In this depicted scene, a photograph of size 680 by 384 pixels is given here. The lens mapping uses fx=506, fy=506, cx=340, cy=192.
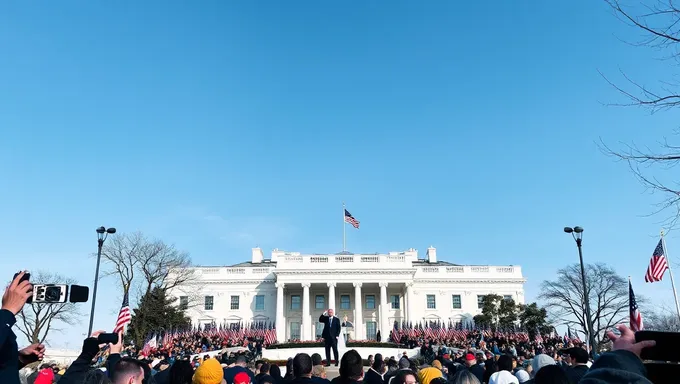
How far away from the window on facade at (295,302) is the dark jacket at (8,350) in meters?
59.3

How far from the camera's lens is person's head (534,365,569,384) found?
4.89 metres

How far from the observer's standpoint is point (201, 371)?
505cm

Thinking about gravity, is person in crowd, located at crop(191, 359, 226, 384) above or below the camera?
below

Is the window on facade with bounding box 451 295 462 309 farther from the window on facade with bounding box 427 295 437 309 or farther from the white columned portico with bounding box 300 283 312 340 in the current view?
the white columned portico with bounding box 300 283 312 340

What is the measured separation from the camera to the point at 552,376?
491 centimetres

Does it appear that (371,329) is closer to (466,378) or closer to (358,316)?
(358,316)

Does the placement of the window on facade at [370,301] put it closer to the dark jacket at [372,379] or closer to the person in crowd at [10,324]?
the dark jacket at [372,379]

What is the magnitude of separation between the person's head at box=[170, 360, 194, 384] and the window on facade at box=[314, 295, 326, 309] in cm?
5661

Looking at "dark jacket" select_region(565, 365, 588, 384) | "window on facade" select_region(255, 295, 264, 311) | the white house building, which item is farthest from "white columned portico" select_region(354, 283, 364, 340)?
"dark jacket" select_region(565, 365, 588, 384)

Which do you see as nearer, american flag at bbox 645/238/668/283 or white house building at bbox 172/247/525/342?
american flag at bbox 645/238/668/283

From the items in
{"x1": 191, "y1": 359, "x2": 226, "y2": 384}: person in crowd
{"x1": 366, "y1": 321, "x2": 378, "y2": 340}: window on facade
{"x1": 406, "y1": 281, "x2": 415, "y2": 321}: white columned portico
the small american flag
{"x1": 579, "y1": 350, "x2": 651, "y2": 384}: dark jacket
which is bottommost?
{"x1": 366, "y1": 321, "x2": 378, "y2": 340}: window on facade

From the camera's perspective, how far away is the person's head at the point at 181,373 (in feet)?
18.6

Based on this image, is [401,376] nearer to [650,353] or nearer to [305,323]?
[650,353]

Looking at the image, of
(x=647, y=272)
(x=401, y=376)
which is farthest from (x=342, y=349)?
(x=401, y=376)
